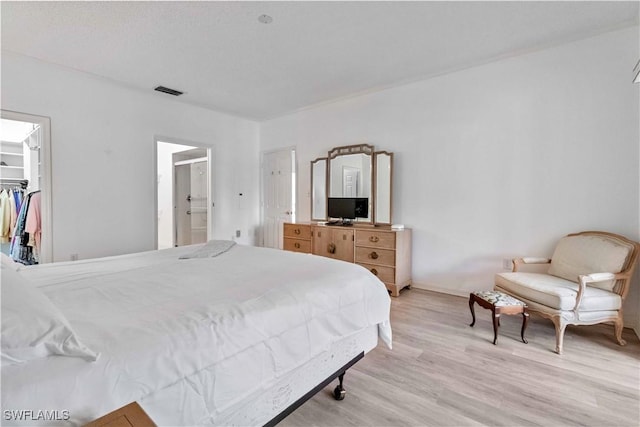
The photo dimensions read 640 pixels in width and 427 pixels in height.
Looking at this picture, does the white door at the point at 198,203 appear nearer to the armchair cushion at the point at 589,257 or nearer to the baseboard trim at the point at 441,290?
the baseboard trim at the point at 441,290

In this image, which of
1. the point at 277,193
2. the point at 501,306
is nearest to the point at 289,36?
the point at 501,306

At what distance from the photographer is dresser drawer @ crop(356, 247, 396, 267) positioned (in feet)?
12.0

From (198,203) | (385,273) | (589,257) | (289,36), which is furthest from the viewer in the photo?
(198,203)

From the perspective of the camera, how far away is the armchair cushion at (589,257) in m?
2.46

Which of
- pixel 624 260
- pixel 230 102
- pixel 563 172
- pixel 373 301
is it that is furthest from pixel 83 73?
pixel 624 260

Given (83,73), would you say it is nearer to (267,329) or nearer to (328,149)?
(328,149)

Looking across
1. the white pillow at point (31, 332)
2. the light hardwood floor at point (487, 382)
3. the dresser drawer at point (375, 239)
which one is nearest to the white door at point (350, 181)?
the dresser drawer at point (375, 239)

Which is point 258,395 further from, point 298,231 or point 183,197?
point 183,197

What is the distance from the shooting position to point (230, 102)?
4695 millimetres

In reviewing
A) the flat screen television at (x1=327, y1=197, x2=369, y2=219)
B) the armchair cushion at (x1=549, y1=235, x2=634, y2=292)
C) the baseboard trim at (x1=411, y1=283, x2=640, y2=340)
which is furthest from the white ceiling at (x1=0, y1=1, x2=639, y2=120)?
the baseboard trim at (x1=411, y1=283, x2=640, y2=340)

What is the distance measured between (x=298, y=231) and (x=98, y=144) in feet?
9.32

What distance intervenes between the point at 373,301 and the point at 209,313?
1053mm

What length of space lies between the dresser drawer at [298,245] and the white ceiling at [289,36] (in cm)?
224

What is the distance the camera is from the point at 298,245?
4.64 m
